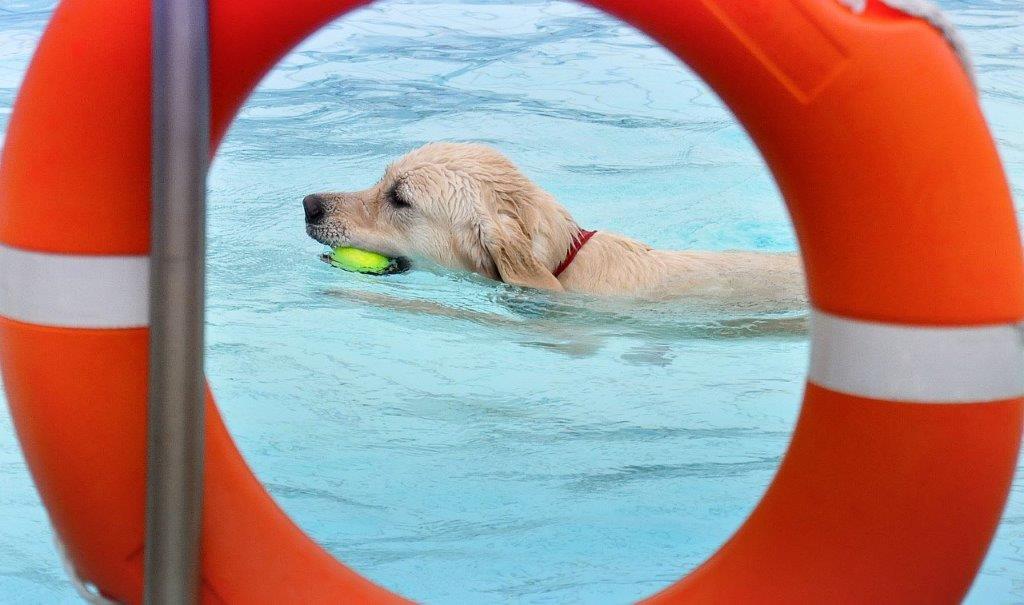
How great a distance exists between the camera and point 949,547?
1.49 meters

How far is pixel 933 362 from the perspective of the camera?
1.45 meters

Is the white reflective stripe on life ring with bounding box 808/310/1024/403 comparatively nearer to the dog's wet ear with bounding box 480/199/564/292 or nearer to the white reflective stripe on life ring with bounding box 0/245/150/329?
the white reflective stripe on life ring with bounding box 0/245/150/329

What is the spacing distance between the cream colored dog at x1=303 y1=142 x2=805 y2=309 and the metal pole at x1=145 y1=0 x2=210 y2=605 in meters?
2.15

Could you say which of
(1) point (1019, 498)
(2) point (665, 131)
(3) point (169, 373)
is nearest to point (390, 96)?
(2) point (665, 131)

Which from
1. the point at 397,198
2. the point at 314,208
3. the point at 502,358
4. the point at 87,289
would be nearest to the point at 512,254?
the point at 502,358

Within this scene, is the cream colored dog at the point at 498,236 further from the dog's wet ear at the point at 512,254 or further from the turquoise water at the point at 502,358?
the turquoise water at the point at 502,358

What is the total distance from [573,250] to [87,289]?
2.38 m

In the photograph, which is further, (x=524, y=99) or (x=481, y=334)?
(x=524, y=99)

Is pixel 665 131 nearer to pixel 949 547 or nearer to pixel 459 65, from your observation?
pixel 459 65

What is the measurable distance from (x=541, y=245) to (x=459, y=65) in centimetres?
358

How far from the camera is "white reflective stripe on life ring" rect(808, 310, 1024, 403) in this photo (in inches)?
57.2

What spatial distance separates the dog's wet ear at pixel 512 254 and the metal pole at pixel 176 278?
2114mm

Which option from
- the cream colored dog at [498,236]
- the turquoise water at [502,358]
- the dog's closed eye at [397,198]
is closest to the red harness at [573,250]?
the cream colored dog at [498,236]

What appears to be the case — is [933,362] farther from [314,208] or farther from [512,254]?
[314,208]
